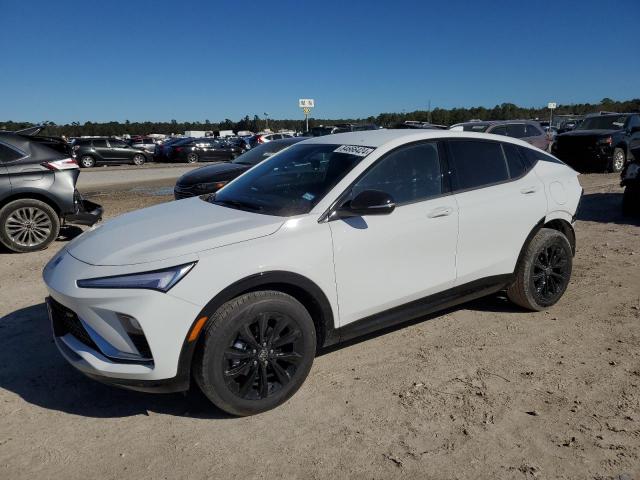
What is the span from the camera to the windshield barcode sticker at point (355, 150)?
12.0 feet

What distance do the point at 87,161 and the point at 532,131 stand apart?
22251 millimetres

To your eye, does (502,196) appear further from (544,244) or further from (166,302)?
(166,302)

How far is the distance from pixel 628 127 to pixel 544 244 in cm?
1450

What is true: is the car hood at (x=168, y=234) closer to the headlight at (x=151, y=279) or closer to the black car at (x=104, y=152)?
the headlight at (x=151, y=279)

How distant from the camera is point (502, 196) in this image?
4.15 metres

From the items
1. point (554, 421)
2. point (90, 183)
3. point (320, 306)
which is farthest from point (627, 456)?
point (90, 183)

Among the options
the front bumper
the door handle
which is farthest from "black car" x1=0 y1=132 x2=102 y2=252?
the door handle

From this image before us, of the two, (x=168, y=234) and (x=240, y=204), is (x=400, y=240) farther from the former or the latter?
(x=168, y=234)

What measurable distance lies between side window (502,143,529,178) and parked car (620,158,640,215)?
5.29m

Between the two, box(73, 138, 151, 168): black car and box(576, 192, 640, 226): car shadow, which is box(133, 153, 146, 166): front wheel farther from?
box(576, 192, 640, 226): car shadow

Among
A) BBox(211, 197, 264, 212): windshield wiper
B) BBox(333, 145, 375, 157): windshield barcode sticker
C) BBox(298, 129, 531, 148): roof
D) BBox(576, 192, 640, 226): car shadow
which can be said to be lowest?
BBox(576, 192, 640, 226): car shadow

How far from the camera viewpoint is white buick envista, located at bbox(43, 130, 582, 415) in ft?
9.25

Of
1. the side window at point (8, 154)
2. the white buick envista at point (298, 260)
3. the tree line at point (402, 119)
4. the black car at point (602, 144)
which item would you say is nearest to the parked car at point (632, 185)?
the white buick envista at point (298, 260)

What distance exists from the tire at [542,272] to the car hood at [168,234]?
2.39 metres
